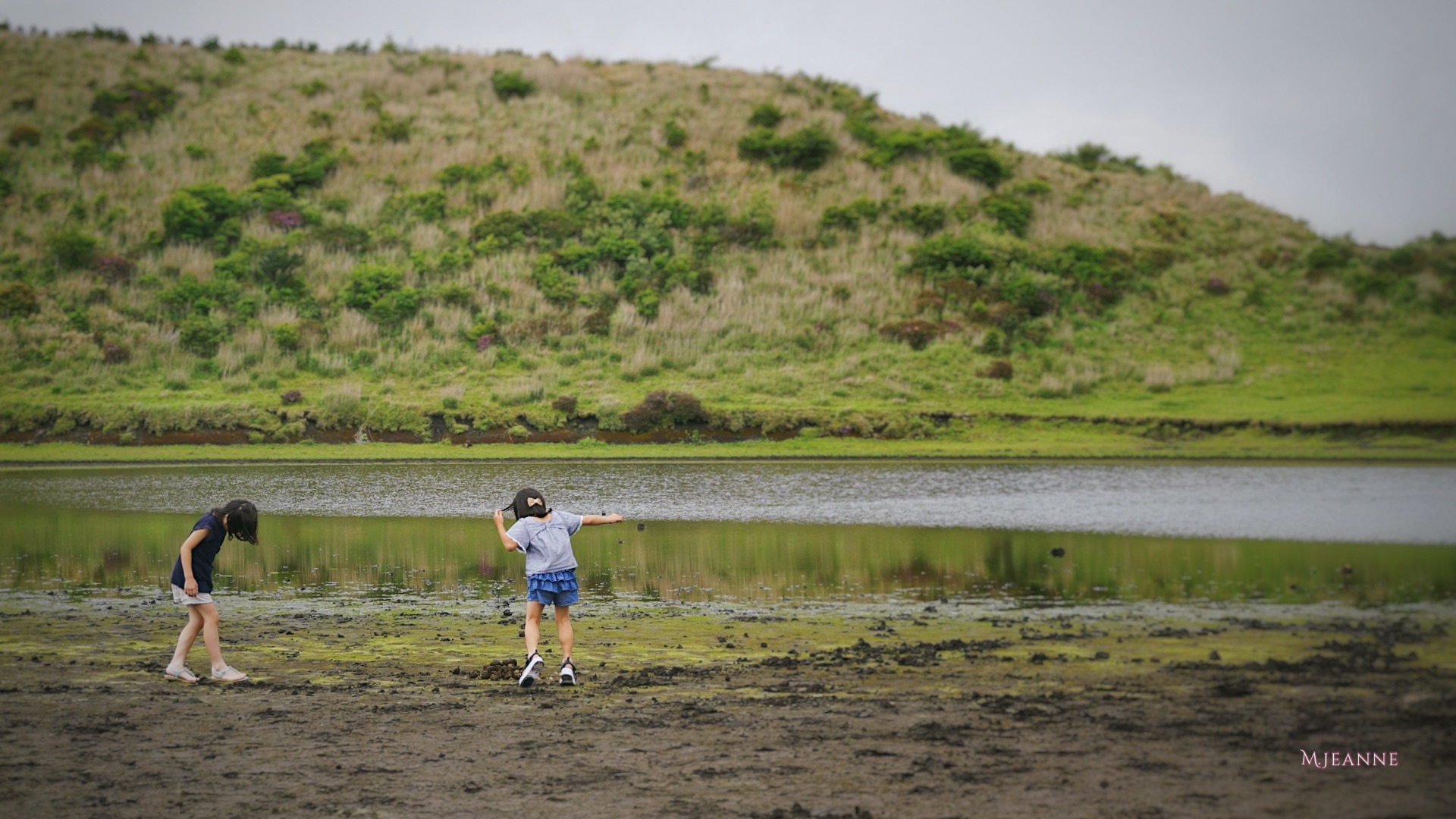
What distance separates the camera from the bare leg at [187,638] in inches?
443

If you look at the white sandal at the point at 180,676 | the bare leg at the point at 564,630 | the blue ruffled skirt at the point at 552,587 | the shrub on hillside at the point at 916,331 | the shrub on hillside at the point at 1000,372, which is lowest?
the white sandal at the point at 180,676

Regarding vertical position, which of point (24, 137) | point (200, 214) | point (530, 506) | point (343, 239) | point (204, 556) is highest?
point (24, 137)

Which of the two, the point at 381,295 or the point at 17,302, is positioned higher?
the point at 17,302

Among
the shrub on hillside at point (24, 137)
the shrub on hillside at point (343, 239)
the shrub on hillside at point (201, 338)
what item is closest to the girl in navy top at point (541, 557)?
the shrub on hillside at point (201, 338)

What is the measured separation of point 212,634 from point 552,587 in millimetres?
3191

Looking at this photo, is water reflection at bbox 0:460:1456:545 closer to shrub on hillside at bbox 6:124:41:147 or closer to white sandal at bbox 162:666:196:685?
white sandal at bbox 162:666:196:685

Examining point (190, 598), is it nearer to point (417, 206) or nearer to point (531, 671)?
point (531, 671)

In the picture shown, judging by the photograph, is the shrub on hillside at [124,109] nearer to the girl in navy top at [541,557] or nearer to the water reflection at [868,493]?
the water reflection at [868,493]

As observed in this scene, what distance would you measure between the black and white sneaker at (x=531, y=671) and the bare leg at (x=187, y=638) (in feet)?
10.5

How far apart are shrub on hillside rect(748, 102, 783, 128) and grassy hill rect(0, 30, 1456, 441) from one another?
22 centimetres

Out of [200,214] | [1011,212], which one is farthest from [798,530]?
[200,214]

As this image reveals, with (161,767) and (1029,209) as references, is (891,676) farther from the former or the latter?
(1029,209)

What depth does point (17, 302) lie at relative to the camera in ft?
170

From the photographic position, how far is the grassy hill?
42.7 meters
